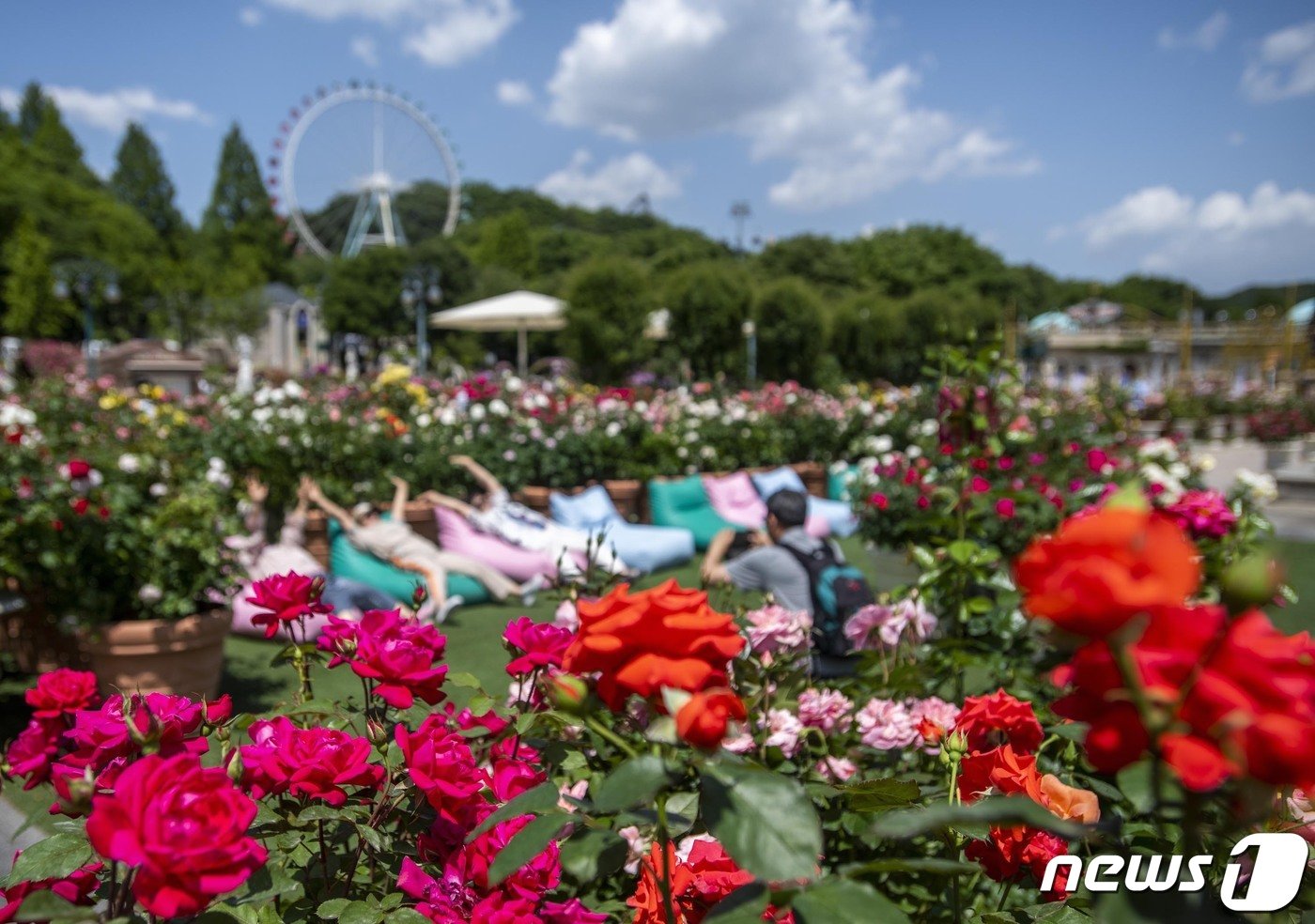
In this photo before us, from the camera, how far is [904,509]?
772cm

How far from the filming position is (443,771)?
980mm

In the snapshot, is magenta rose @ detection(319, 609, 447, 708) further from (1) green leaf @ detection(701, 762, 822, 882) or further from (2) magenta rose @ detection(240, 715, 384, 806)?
(1) green leaf @ detection(701, 762, 822, 882)

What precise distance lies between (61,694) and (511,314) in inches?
597

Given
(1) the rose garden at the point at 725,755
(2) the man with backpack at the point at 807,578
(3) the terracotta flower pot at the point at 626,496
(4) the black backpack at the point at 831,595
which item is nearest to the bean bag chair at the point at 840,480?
(3) the terracotta flower pot at the point at 626,496

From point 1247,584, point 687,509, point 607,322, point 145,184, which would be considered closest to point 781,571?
point 1247,584

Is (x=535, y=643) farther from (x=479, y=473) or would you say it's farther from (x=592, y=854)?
(x=479, y=473)

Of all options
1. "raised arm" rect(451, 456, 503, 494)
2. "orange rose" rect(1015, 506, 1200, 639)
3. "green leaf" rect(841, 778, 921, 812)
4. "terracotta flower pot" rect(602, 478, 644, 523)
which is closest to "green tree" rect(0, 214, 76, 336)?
"raised arm" rect(451, 456, 503, 494)

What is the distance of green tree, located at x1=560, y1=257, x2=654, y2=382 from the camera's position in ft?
59.2

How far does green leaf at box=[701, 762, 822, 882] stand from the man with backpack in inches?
110

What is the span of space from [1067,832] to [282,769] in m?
0.76

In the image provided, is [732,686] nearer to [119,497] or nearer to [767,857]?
[767,857]

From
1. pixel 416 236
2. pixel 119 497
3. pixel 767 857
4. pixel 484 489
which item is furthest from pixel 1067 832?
pixel 416 236

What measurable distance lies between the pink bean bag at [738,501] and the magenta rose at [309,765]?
6.91m

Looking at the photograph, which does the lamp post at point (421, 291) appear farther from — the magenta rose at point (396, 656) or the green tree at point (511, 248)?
the green tree at point (511, 248)
